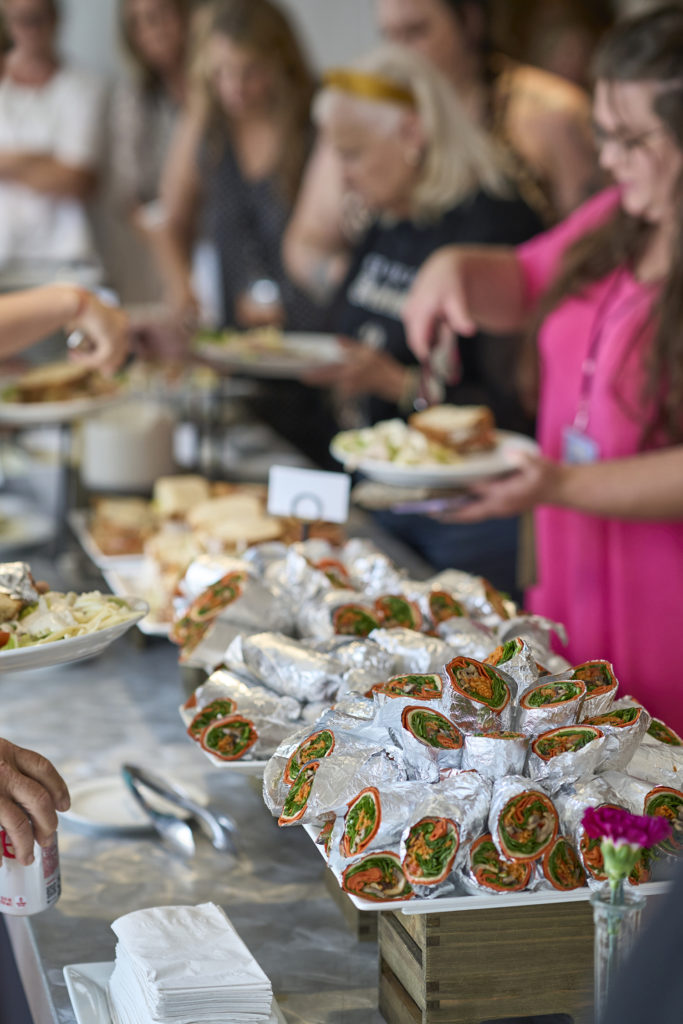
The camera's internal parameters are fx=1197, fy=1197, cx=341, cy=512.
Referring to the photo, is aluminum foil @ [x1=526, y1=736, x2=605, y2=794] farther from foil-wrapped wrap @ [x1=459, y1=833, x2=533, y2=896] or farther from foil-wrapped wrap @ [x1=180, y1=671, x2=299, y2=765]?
foil-wrapped wrap @ [x1=180, y1=671, x2=299, y2=765]

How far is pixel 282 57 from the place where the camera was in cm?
406

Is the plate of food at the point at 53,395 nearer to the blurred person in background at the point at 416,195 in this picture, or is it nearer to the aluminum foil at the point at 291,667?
the blurred person in background at the point at 416,195

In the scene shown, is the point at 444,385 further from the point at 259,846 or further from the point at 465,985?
the point at 465,985

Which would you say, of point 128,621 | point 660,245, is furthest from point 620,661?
point 128,621

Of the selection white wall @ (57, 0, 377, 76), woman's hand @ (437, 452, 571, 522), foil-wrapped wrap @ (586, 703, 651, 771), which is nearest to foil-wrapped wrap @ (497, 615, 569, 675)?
foil-wrapped wrap @ (586, 703, 651, 771)

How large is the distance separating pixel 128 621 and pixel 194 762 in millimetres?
431

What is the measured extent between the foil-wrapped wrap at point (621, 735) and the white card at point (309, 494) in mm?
759

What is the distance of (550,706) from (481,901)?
18cm

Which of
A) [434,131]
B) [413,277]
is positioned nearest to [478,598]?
[413,277]

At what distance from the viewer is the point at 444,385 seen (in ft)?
9.25

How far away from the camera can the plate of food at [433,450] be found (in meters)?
2.12

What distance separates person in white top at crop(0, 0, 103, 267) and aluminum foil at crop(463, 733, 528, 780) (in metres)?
4.77

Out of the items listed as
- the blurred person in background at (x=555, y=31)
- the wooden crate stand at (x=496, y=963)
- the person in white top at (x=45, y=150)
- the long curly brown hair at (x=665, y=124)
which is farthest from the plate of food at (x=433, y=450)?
the blurred person in background at (x=555, y=31)

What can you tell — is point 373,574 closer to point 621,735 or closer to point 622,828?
point 621,735
